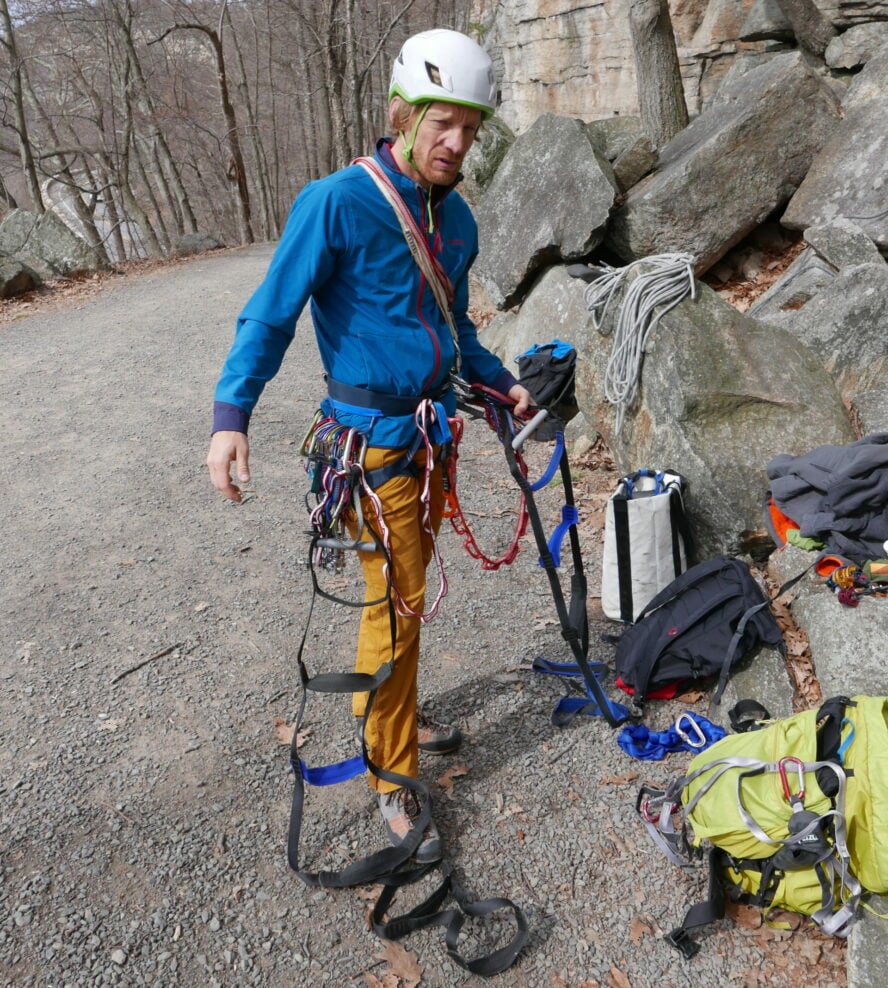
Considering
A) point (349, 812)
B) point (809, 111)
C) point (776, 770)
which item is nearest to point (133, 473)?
point (349, 812)

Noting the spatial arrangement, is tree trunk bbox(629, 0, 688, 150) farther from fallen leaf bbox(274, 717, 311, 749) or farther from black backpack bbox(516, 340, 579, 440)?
fallen leaf bbox(274, 717, 311, 749)

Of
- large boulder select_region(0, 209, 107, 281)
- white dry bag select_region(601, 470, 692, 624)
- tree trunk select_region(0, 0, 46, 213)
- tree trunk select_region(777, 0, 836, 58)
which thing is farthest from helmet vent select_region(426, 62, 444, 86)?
tree trunk select_region(0, 0, 46, 213)

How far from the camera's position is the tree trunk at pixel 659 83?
9.06 m

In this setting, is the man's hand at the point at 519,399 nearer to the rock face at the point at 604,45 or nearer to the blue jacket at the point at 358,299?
the blue jacket at the point at 358,299

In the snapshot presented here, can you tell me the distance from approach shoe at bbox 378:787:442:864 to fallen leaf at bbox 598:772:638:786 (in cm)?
71

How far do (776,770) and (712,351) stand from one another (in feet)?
8.84

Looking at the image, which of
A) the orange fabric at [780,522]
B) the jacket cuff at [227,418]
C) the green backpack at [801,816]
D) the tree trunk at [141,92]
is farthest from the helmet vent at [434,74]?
the tree trunk at [141,92]

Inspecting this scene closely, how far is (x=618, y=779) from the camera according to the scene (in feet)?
10.1

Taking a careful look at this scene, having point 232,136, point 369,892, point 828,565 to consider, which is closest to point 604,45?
point 232,136

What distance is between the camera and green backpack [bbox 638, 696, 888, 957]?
7.49ft

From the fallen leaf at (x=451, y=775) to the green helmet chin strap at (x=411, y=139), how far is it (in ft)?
7.37

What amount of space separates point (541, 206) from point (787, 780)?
20.8 feet

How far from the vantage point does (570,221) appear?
7.35m

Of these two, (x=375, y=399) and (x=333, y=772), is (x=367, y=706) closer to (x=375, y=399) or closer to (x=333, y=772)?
(x=333, y=772)
